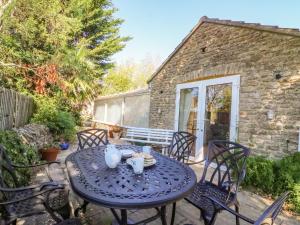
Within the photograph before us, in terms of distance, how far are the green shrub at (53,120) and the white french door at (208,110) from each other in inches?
154

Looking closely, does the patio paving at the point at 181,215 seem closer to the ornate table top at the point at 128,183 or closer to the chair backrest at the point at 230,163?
the chair backrest at the point at 230,163

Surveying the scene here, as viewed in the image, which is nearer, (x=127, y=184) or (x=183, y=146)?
(x=127, y=184)

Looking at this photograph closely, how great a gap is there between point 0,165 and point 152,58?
25.8m

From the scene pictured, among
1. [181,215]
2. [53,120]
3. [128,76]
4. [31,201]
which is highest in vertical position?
[128,76]

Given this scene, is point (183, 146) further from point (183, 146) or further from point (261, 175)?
point (261, 175)

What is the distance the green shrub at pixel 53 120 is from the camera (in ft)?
23.1

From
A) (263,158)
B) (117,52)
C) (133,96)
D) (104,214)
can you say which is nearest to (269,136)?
(263,158)

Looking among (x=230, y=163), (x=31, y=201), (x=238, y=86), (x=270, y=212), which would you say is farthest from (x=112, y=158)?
(x=238, y=86)

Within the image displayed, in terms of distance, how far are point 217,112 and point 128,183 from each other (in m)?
4.43

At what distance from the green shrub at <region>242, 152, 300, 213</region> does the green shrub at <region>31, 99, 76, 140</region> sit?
599 cm

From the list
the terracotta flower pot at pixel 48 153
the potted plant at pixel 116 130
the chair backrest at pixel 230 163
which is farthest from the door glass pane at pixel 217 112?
the potted plant at pixel 116 130

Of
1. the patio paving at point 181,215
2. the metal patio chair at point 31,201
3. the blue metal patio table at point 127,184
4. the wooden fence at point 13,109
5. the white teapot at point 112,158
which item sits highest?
the wooden fence at point 13,109

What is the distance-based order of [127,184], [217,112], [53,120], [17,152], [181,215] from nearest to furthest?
[127,184] < [181,215] < [17,152] < [217,112] < [53,120]

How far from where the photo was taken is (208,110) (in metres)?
5.95
